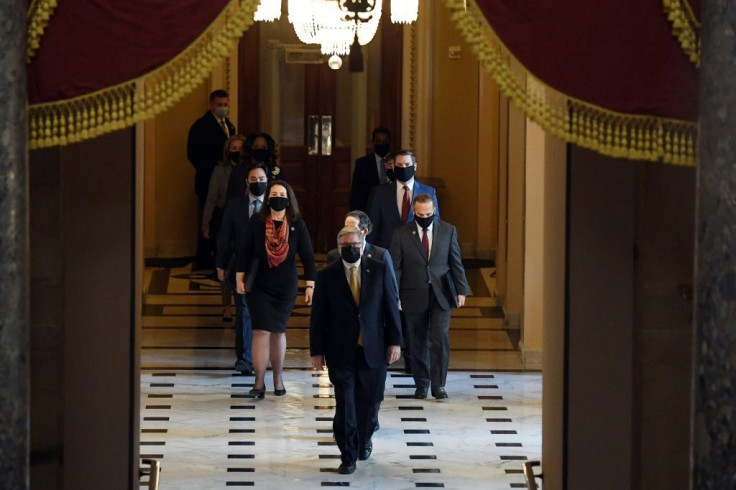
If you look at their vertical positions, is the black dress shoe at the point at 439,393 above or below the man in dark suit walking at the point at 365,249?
below

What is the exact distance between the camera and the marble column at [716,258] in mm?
4918

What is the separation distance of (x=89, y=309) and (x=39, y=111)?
1368 mm

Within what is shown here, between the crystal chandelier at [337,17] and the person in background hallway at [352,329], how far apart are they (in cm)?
250

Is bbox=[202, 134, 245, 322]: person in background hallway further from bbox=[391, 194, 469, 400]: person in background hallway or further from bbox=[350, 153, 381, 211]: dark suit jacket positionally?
bbox=[391, 194, 469, 400]: person in background hallway

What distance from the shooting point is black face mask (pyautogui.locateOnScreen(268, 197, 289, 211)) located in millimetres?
10359

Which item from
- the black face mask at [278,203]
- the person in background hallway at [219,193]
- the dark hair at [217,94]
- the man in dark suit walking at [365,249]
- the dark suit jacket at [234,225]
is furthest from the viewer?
the dark hair at [217,94]

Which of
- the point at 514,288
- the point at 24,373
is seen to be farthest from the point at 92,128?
the point at 514,288

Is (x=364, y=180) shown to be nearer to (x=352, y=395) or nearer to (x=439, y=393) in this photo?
(x=439, y=393)

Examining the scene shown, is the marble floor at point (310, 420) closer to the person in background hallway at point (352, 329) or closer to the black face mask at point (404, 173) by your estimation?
the person in background hallway at point (352, 329)

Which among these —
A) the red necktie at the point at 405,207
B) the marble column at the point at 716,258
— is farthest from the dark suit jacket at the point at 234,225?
the marble column at the point at 716,258

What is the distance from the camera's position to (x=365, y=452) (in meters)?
9.45

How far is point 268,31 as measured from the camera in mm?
17578

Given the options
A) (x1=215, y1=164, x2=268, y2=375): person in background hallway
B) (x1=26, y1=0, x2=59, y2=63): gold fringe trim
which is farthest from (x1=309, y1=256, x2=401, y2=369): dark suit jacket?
(x1=26, y1=0, x2=59, y2=63): gold fringe trim

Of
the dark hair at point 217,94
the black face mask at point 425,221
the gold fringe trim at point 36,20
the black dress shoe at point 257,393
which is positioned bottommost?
the black dress shoe at point 257,393
